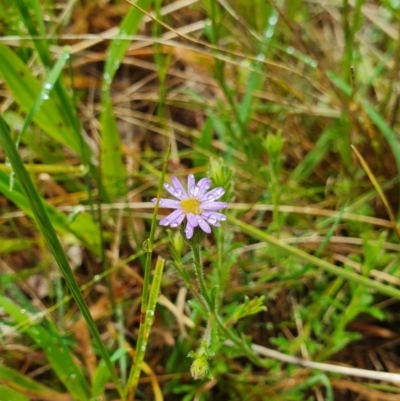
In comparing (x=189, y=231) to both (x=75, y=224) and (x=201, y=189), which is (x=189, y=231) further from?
(x=75, y=224)

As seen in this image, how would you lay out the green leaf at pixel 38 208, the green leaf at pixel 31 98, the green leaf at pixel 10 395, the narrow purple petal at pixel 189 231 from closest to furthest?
the green leaf at pixel 38 208
the narrow purple petal at pixel 189 231
the green leaf at pixel 10 395
the green leaf at pixel 31 98

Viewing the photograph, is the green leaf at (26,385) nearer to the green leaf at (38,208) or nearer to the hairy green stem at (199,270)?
the green leaf at (38,208)

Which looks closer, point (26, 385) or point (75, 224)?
point (26, 385)

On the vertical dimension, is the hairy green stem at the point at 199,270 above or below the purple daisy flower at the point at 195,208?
below

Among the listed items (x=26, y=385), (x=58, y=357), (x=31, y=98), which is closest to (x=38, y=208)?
(x=58, y=357)

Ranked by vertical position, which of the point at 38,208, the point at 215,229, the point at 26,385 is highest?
the point at 38,208

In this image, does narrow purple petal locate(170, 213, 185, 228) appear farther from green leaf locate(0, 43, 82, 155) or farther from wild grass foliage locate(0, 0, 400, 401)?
green leaf locate(0, 43, 82, 155)

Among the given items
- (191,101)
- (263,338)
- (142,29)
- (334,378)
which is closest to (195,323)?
(263,338)

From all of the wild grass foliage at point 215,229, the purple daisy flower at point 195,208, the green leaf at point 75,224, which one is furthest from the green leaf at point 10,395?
the purple daisy flower at point 195,208
